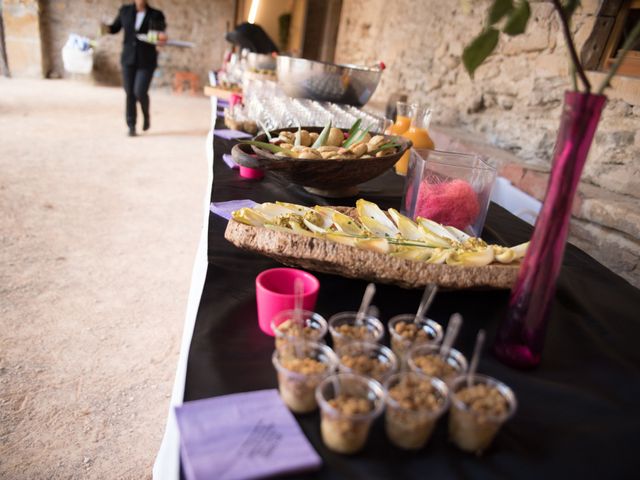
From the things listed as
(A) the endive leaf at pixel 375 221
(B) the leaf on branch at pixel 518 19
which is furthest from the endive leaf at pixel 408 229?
(B) the leaf on branch at pixel 518 19

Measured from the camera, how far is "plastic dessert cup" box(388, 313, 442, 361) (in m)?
0.68

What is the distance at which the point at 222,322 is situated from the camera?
78 centimetres

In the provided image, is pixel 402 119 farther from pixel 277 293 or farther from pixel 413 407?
pixel 413 407

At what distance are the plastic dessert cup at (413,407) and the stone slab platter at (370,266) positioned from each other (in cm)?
28

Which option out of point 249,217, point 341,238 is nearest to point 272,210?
point 249,217

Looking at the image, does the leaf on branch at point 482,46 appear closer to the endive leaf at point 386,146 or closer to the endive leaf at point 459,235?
the endive leaf at point 459,235

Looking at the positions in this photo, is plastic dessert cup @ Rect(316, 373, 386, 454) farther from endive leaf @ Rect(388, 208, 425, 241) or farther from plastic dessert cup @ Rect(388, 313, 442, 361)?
endive leaf @ Rect(388, 208, 425, 241)

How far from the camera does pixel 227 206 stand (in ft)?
4.11

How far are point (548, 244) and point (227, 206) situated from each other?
83 centimetres

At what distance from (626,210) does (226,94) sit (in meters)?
2.63

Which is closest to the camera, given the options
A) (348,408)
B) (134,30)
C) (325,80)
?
(348,408)

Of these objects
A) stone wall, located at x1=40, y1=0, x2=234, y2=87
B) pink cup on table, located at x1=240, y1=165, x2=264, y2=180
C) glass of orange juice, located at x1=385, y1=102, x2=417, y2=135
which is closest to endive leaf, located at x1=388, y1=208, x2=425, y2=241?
pink cup on table, located at x1=240, y1=165, x2=264, y2=180

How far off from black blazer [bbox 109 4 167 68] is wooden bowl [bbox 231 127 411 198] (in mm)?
3773

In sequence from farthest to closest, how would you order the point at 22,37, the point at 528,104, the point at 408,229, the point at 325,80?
the point at 22,37 → the point at 325,80 → the point at 528,104 → the point at 408,229
